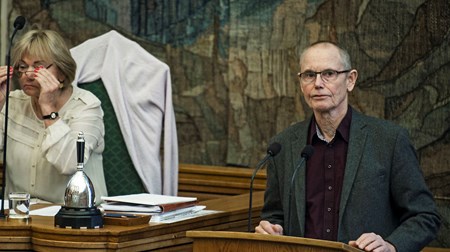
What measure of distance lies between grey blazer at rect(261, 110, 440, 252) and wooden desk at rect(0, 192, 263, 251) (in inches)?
19.9

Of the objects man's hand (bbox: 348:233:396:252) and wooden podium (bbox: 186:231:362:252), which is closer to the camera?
wooden podium (bbox: 186:231:362:252)

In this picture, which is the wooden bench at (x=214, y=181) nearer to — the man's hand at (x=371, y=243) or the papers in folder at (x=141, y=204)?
the papers in folder at (x=141, y=204)

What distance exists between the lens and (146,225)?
489 centimetres

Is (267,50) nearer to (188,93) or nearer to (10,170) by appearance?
(188,93)

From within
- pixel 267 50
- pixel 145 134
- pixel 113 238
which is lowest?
pixel 113 238

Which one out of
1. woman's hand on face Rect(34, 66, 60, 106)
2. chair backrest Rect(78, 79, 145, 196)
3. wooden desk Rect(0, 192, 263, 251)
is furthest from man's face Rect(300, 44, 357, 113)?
chair backrest Rect(78, 79, 145, 196)

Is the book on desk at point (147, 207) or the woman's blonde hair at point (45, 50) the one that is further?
the woman's blonde hair at point (45, 50)

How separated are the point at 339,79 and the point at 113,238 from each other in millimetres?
1244

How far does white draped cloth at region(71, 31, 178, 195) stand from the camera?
6.56 meters

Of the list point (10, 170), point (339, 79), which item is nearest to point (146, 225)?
point (339, 79)

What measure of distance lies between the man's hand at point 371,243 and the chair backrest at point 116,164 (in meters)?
2.28

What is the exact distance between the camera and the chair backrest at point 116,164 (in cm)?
656

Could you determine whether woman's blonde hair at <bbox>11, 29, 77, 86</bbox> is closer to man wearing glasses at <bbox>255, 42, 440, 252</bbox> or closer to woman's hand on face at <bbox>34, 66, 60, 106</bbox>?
woman's hand on face at <bbox>34, 66, 60, 106</bbox>

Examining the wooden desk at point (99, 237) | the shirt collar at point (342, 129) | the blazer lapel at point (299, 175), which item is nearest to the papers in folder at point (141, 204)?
the wooden desk at point (99, 237)
